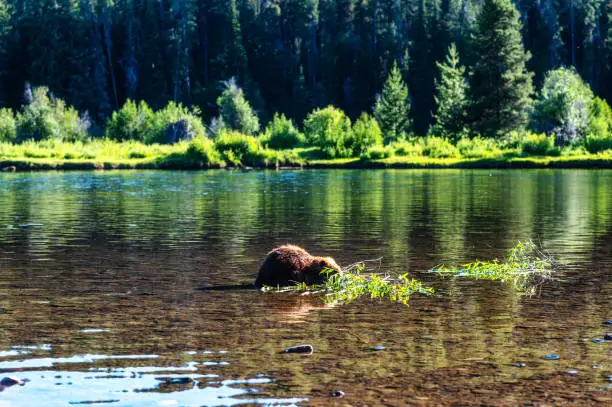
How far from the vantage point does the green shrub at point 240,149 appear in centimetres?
8275

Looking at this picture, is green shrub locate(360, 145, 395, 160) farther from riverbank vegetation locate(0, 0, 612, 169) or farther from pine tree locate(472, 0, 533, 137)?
pine tree locate(472, 0, 533, 137)

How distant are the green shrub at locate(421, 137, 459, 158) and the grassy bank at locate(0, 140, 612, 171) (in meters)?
0.66

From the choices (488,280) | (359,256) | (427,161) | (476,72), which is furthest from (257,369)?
(476,72)

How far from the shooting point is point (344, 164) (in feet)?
266

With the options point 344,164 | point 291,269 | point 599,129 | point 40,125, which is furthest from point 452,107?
point 291,269

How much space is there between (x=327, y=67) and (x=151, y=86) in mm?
30150

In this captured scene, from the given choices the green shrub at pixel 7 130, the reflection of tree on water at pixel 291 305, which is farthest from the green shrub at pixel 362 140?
the reflection of tree on water at pixel 291 305

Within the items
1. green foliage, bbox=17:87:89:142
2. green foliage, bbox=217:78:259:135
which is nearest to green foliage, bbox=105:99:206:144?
green foliage, bbox=217:78:259:135

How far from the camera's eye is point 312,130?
3632 inches

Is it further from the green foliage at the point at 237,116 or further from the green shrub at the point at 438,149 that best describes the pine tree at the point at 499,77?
the green foliage at the point at 237,116

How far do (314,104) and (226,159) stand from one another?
208 feet

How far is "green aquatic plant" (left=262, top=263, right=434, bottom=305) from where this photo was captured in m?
15.6

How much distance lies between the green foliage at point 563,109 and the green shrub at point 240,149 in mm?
29274

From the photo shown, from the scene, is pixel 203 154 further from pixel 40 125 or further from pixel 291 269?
pixel 291 269
